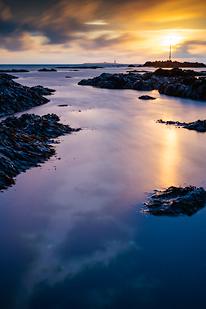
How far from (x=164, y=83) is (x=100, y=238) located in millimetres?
35871

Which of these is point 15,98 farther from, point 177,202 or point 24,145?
point 177,202

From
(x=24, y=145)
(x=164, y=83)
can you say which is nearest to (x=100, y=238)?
(x=24, y=145)

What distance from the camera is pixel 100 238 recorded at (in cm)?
495

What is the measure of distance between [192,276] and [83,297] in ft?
6.84

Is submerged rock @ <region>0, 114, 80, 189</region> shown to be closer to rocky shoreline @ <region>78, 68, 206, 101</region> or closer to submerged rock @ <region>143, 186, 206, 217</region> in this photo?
submerged rock @ <region>143, 186, 206, 217</region>

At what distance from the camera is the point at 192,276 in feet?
13.3

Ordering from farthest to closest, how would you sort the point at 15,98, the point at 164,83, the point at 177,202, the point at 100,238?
the point at 164,83 < the point at 15,98 < the point at 177,202 < the point at 100,238

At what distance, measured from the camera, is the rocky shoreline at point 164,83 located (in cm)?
2903

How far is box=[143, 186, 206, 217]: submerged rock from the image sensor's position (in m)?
5.79

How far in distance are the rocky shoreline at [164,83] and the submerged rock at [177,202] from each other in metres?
25.7

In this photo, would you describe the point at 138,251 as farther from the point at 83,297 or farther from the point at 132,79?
the point at 132,79

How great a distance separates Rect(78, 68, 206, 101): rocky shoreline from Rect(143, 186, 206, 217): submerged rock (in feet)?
84.3

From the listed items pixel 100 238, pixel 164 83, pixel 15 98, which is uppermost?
pixel 164 83

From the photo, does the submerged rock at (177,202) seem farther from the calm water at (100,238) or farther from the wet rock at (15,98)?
the wet rock at (15,98)
